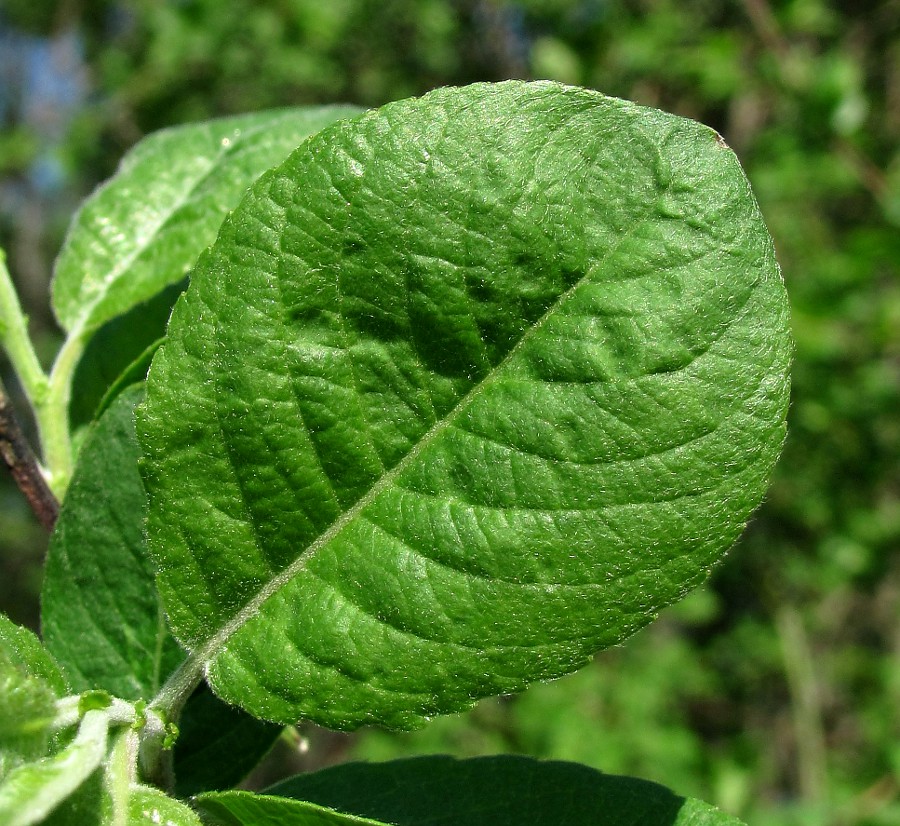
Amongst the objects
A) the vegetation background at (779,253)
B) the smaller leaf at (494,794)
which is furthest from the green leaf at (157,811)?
the vegetation background at (779,253)

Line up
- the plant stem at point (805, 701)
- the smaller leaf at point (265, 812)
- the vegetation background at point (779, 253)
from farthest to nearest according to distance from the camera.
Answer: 1. the plant stem at point (805, 701)
2. the vegetation background at point (779, 253)
3. the smaller leaf at point (265, 812)

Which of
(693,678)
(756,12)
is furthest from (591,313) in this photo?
(693,678)

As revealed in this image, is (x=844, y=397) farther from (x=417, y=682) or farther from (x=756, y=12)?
(x=417, y=682)

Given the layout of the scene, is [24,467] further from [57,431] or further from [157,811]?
[157,811]

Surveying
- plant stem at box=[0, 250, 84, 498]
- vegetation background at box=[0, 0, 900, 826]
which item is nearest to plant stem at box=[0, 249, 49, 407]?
plant stem at box=[0, 250, 84, 498]

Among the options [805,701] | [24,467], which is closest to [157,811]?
[24,467]

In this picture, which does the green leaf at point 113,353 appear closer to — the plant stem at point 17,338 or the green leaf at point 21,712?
the plant stem at point 17,338
